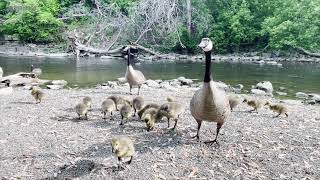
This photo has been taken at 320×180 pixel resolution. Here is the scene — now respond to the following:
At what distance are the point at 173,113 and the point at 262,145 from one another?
1914mm

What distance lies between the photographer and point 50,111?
10.6 meters

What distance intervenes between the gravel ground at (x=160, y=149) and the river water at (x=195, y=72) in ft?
29.9

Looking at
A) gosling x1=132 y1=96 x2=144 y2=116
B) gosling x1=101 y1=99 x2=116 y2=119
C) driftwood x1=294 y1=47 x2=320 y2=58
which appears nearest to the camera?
gosling x1=101 y1=99 x2=116 y2=119

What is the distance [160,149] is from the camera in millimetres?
7504

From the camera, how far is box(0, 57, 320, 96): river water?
2050 cm

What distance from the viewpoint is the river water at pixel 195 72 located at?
67.3 ft

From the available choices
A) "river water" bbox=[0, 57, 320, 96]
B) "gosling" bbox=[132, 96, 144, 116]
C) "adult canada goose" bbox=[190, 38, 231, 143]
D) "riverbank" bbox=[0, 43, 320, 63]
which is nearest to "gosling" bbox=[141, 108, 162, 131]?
"gosling" bbox=[132, 96, 144, 116]

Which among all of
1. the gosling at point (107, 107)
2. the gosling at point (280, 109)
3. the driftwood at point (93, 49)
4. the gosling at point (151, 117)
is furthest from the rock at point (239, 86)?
the driftwood at point (93, 49)

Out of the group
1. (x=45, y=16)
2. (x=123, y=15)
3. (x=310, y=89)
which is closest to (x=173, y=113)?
(x=310, y=89)

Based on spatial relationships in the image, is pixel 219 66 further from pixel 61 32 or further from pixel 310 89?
pixel 61 32

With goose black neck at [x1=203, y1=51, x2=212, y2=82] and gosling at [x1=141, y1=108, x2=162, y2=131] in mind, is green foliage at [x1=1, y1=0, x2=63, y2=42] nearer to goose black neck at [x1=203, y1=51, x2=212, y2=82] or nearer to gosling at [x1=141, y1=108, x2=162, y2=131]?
gosling at [x1=141, y1=108, x2=162, y2=131]

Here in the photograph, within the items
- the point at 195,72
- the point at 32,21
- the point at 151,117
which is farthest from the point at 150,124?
the point at 32,21

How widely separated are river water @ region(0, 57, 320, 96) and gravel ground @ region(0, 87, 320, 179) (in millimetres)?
9106

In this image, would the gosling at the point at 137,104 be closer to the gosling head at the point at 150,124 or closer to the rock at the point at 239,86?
the gosling head at the point at 150,124
